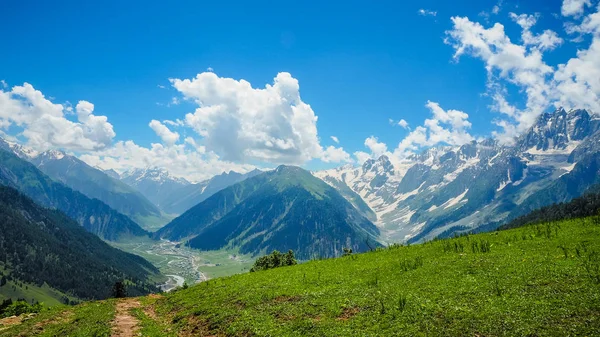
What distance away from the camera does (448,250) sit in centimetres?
3697

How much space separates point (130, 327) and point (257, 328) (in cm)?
1527

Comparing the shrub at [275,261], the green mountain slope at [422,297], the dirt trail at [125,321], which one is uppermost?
the shrub at [275,261]

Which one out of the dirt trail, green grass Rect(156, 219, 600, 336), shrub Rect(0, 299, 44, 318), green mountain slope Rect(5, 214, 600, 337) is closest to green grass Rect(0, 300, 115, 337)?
green mountain slope Rect(5, 214, 600, 337)

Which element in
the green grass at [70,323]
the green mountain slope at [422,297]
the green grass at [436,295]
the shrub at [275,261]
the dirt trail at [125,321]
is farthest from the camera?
the shrub at [275,261]

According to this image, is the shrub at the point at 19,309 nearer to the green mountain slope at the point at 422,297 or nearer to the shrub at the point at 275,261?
the green mountain slope at the point at 422,297

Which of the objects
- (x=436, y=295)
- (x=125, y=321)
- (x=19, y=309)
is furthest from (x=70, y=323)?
(x=436, y=295)

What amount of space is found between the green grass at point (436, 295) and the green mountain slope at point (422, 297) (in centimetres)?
7

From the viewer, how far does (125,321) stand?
3497cm

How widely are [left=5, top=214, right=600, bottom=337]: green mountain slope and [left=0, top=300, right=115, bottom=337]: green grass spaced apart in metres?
0.25

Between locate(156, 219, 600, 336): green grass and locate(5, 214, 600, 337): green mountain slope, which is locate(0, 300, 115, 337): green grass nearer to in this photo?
locate(5, 214, 600, 337): green mountain slope

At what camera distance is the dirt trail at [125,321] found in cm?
3055

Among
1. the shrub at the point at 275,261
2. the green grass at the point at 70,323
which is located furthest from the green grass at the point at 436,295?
the shrub at the point at 275,261

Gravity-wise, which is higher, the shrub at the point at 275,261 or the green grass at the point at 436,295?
the shrub at the point at 275,261

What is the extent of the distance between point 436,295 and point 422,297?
1011 mm
